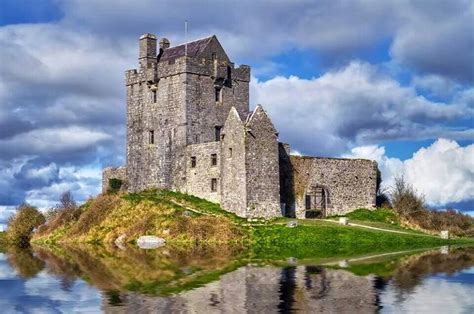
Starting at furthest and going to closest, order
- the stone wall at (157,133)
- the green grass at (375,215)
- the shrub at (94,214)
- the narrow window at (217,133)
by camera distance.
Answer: the narrow window at (217,133) < the stone wall at (157,133) < the green grass at (375,215) < the shrub at (94,214)

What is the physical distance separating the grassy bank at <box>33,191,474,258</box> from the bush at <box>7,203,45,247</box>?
4.39 ft

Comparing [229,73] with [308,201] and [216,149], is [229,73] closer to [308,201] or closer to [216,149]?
[216,149]

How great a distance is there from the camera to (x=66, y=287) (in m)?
25.7

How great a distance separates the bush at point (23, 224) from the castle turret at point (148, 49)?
14839 millimetres

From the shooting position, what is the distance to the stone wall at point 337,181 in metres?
57.2

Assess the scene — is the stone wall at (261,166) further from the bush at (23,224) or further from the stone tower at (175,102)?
the bush at (23,224)

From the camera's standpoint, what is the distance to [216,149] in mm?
55875

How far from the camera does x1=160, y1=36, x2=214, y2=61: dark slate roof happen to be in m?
60.9

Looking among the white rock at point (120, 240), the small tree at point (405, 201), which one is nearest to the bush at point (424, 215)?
the small tree at point (405, 201)

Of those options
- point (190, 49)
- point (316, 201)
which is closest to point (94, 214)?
point (190, 49)

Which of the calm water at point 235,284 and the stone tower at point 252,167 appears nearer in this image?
the calm water at point 235,284

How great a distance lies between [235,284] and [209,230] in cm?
2267

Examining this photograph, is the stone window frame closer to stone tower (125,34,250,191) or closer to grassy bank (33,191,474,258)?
stone tower (125,34,250,191)

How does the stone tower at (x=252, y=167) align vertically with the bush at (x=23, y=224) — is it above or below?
above
